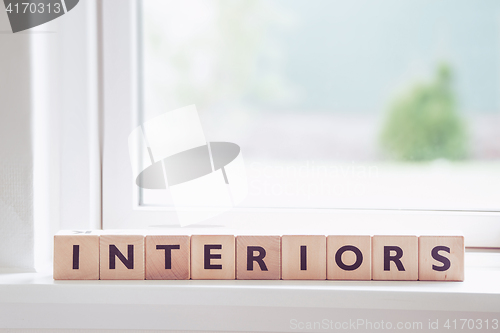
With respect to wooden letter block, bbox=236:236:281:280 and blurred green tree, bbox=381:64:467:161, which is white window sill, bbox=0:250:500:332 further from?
blurred green tree, bbox=381:64:467:161

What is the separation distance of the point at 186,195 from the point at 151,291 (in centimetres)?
27

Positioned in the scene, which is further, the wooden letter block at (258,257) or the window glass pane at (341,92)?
the window glass pane at (341,92)

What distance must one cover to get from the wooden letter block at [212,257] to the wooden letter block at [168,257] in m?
0.01

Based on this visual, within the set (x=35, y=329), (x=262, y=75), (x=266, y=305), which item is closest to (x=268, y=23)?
(x=262, y=75)

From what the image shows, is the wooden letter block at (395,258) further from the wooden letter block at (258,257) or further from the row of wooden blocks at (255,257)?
the wooden letter block at (258,257)

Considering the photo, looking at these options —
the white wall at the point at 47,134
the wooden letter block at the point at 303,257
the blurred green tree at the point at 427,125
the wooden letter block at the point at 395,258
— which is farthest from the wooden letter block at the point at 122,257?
the blurred green tree at the point at 427,125

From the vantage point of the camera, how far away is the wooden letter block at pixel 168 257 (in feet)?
2.29

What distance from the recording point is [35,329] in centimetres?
69

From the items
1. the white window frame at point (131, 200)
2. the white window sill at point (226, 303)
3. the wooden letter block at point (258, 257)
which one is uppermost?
the white window frame at point (131, 200)

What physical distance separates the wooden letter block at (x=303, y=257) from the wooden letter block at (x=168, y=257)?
0.55ft

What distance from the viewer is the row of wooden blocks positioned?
689 mm

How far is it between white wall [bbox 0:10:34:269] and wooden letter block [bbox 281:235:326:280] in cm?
46

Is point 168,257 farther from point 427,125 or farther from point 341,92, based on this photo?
point 427,125

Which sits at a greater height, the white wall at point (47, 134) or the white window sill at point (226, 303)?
the white wall at point (47, 134)
